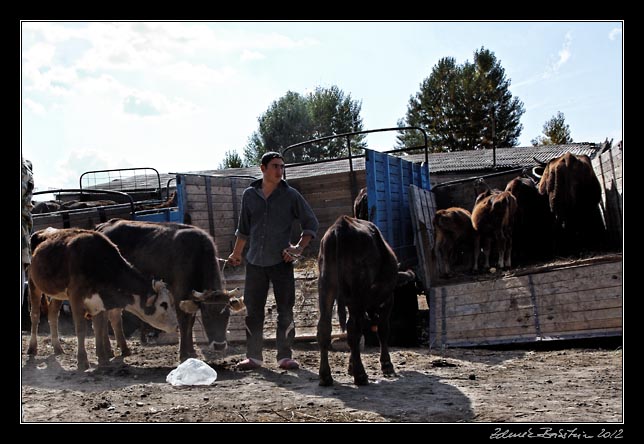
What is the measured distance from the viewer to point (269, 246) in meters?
7.39

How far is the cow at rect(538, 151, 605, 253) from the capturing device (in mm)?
10477

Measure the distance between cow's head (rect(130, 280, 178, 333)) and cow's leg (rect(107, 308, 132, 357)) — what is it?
715 mm

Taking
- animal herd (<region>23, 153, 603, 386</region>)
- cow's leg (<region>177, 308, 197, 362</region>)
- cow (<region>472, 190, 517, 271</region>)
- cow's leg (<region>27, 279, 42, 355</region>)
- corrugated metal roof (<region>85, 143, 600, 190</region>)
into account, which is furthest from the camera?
corrugated metal roof (<region>85, 143, 600, 190</region>)

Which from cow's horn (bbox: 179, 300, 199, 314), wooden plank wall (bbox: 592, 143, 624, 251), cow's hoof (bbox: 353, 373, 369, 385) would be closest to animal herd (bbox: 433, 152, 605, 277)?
wooden plank wall (bbox: 592, 143, 624, 251)

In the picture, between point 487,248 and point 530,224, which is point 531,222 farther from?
point 487,248

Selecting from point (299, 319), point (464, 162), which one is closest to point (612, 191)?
point (299, 319)

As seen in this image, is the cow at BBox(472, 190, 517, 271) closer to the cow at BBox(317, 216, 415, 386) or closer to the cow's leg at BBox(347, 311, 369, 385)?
the cow at BBox(317, 216, 415, 386)

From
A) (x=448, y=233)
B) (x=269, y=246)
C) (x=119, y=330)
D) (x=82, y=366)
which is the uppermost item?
(x=448, y=233)

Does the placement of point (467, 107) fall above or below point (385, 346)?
above

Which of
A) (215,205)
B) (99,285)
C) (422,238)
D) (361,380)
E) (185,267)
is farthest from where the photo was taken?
(215,205)

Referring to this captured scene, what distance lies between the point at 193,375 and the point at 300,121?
44634 mm

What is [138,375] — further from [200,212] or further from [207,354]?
[200,212]

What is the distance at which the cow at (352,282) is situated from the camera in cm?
638

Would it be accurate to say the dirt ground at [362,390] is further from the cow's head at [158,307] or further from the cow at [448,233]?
the cow at [448,233]
